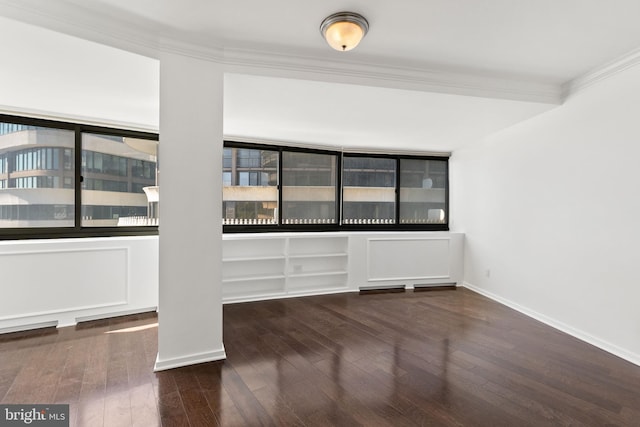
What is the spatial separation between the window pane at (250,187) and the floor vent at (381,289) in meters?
1.78

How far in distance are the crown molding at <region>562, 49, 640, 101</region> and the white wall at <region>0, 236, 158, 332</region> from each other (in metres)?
4.95

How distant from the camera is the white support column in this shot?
2.33 m

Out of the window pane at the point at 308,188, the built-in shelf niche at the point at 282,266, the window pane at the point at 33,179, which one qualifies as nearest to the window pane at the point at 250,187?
the window pane at the point at 308,188

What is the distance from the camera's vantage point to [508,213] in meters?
4.04

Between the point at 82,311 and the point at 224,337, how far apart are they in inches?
68.1

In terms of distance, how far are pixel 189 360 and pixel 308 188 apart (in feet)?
10.4

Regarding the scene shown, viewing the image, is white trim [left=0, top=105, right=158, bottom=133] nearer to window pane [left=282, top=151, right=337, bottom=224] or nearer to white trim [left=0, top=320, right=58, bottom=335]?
window pane [left=282, top=151, right=337, bottom=224]

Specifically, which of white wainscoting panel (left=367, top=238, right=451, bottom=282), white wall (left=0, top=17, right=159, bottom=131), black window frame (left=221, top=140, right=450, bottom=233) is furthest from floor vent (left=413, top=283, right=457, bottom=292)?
white wall (left=0, top=17, right=159, bottom=131)

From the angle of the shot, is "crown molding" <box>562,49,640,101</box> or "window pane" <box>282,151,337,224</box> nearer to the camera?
"crown molding" <box>562,49,640,101</box>

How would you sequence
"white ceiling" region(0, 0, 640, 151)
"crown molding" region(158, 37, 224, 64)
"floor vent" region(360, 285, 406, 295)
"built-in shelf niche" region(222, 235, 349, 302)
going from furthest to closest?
"floor vent" region(360, 285, 406, 295) → "built-in shelf niche" region(222, 235, 349, 302) → "crown molding" region(158, 37, 224, 64) → "white ceiling" region(0, 0, 640, 151)

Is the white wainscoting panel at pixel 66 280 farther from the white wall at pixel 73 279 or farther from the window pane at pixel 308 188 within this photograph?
the window pane at pixel 308 188

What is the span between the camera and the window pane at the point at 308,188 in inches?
191

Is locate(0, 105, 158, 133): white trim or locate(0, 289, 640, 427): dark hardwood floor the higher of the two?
locate(0, 105, 158, 133): white trim

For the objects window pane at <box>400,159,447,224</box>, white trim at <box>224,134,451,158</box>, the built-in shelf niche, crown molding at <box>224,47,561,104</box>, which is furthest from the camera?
window pane at <box>400,159,447,224</box>
